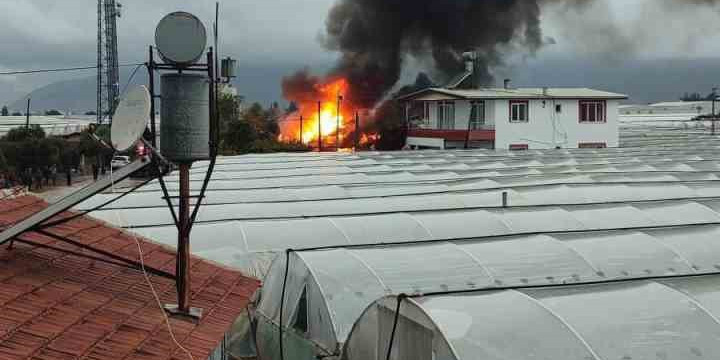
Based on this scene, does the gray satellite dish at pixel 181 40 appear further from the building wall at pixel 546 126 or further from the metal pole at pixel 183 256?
the building wall at pixel 546 126

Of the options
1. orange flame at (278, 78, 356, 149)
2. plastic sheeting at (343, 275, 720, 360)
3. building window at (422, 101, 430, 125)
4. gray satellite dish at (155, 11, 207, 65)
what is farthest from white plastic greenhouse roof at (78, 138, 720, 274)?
orange flame at (278, 78, 356, 149)

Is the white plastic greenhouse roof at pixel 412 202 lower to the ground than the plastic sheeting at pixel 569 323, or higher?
higher

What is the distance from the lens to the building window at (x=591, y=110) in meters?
44.7

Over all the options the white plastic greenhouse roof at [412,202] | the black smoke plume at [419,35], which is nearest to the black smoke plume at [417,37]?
the black smoke plume at [419,35]

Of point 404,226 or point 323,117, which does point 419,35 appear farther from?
point 404,226

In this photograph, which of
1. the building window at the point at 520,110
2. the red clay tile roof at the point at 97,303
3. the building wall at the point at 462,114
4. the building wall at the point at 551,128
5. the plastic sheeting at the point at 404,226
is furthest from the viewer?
the building window at the point at 520,110

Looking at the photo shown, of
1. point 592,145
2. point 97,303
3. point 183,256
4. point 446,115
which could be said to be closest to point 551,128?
point 592,145

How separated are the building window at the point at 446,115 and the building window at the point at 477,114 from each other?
58.0 inches

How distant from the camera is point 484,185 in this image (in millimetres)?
20750

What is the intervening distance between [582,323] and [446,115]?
128 feet

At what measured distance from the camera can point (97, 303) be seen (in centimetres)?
659

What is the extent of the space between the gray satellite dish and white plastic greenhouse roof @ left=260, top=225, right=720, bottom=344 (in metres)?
3.73

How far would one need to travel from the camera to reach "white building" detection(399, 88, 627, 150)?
4316cm

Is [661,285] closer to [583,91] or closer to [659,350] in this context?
[659,350]
